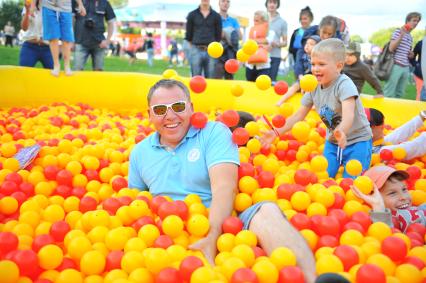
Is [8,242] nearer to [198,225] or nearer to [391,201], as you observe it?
[198,225]

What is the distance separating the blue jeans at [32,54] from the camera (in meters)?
5.81

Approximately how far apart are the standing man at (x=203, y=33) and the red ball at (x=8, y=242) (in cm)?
463

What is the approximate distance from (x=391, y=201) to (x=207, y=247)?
1.18 m

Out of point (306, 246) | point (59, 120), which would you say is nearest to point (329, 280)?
point (306, 246)

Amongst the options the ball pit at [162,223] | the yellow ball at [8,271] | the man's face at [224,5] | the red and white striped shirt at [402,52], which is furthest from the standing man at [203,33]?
the yellow ball at [8,271]

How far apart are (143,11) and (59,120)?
2451cm

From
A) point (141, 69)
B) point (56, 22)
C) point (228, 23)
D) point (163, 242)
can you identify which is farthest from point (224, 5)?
point (141, 69)

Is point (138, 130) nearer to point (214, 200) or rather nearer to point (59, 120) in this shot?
point (59, 120)

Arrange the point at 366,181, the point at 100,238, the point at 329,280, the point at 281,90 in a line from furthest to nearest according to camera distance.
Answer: the point at 281,90, the point at 366,181, the point at 100,238, the point at 329,280

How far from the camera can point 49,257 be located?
1.86 m

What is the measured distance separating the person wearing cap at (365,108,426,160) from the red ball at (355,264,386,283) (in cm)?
226

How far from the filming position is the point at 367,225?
88.3 inches

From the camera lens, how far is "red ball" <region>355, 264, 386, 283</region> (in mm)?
1607

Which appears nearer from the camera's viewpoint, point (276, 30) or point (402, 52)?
point (276, 30)
